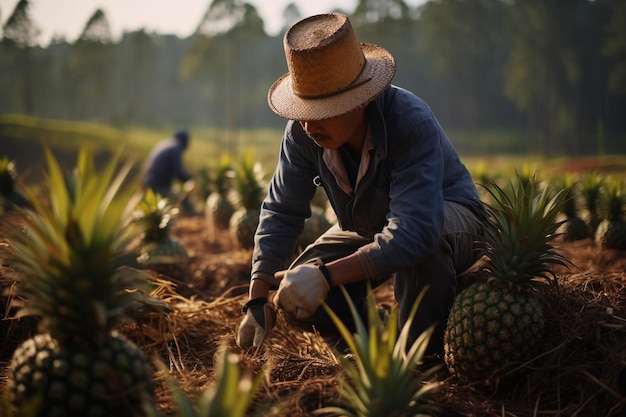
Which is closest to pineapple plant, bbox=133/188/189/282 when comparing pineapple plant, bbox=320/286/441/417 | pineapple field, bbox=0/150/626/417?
pineapple field, bbox=0/150/626/417

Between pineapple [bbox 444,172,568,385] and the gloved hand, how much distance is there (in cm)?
103

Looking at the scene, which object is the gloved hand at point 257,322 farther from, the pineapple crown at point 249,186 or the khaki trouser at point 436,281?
the pineapple crown at point 249,186

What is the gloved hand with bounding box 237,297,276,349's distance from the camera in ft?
10.6

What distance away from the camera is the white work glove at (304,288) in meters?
2.81

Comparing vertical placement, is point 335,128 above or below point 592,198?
above

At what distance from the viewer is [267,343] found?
141 inches

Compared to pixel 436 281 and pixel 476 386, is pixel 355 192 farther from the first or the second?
pixel 476 386

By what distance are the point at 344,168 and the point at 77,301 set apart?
183cm

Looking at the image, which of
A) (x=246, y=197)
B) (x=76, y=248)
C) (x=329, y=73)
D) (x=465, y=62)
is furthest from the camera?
(x=465, y=62)

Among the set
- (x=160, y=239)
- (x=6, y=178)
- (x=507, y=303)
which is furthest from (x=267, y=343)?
(x=6, y=178)

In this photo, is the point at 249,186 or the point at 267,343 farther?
the point at 249,186

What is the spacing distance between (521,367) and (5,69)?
44387mm

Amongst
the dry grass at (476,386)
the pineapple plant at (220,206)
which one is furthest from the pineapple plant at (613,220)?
the pineapple plant at (220,206)

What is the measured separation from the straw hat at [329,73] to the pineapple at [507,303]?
97cm
